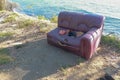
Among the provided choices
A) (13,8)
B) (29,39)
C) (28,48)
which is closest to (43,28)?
(29,39)

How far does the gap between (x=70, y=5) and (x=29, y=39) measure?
689 cm

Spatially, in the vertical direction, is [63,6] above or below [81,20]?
below

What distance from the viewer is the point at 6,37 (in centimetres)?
711

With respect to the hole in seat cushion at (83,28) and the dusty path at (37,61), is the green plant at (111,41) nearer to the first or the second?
the hole in seat cushion at (83,28)

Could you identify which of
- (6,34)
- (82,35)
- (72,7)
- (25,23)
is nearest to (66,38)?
(82,35)

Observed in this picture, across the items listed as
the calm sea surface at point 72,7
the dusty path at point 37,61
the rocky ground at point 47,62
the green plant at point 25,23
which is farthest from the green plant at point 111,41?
the calm sea surface at point 72,7

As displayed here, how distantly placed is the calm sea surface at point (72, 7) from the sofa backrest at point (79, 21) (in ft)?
13.5

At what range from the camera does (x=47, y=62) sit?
18.8 ft

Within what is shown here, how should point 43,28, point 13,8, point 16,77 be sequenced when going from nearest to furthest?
point 16,77
point 43,28
point 13,8

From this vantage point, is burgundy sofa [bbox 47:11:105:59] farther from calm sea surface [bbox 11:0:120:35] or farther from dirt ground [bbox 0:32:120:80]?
calm sea surface [bbox 11:0:120:35]

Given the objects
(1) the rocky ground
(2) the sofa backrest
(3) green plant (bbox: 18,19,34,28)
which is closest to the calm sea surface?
(3) green plant (bbox: 18,19,34,28)

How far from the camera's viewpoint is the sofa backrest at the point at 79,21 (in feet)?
19.5

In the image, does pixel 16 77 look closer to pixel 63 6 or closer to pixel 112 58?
pixel 112 58

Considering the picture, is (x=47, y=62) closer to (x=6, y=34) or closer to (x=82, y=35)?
(x=82, y=35)
